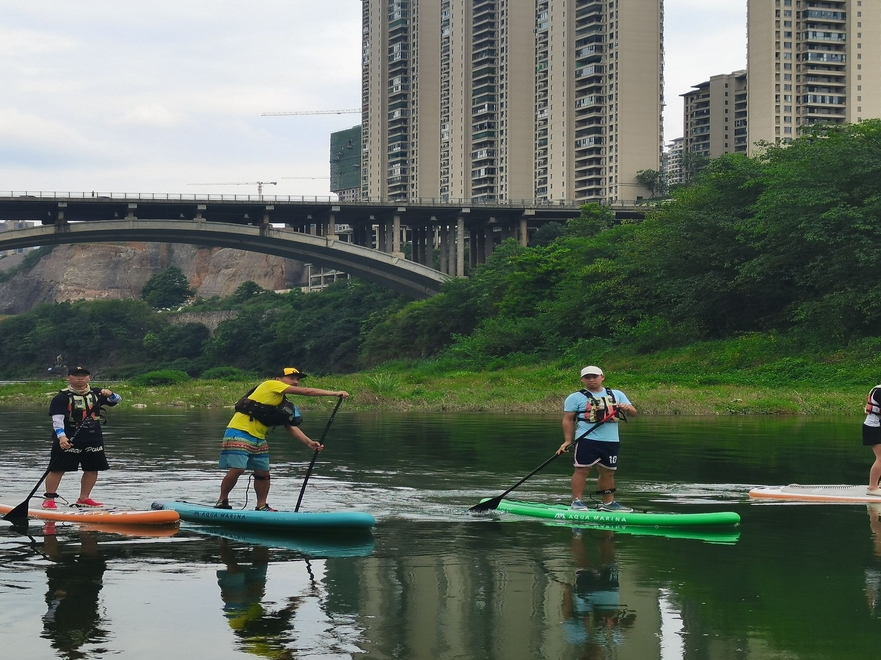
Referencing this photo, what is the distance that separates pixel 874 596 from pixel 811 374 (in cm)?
3790

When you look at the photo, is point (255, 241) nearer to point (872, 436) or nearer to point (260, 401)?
point (872, 436)

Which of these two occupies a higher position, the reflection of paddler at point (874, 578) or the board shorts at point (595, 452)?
the board shorts at point (595, 452)

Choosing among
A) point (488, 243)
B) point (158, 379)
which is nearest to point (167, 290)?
point (488, 243)

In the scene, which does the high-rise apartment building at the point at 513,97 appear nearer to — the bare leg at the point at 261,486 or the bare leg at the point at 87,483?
the bare leg at the point at 87,483

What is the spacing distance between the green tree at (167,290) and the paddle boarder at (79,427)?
536 ft

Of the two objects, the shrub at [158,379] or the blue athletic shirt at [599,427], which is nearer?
the blue athletic shirt at [599,427]

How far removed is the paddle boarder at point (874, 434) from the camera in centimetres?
1378

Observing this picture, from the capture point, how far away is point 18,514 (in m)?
12.2

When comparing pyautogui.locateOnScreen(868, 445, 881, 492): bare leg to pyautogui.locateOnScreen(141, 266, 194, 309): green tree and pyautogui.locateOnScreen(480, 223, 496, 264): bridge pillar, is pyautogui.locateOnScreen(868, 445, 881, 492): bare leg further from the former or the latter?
pyautogui.locateOnScreen(141, 266, 194, 309): green tree

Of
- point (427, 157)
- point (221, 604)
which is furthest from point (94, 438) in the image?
point (427, 157)

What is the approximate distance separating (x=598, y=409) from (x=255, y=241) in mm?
70064

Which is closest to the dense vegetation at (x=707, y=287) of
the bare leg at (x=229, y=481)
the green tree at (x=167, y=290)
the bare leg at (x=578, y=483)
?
the bare leg at (x=578, y=483)

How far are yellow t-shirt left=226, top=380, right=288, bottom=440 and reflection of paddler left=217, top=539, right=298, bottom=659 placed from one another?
2.16 metres

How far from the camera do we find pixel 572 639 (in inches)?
283
